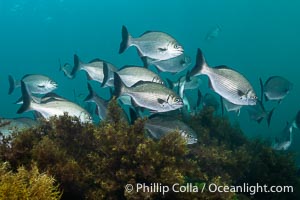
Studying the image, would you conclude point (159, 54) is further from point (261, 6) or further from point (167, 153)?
point (261, 6)

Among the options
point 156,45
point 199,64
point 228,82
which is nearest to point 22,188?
point 199,64

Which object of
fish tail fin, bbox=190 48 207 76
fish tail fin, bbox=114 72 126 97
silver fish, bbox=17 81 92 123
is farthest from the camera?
silver fish, bbox=17 81 92 123

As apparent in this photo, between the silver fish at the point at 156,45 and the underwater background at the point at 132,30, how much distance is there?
194 ft

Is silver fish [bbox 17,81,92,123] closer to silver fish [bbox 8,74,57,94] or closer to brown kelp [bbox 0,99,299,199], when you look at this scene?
brown kelp [bbox 0,99,299,199]

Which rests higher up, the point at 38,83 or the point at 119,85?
the point at 119,85

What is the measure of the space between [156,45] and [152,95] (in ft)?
6.01

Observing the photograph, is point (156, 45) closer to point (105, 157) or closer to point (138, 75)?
point (138, 75)

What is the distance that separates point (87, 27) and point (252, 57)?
190 ft

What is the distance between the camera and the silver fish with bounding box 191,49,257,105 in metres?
5.60

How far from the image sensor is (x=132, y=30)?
13112cm

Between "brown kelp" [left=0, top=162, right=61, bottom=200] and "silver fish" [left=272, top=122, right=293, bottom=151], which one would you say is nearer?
"brown kelp" [left=0, top=162, right=61, bottom=200]

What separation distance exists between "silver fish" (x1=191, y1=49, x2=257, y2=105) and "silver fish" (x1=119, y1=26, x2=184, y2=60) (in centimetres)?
156

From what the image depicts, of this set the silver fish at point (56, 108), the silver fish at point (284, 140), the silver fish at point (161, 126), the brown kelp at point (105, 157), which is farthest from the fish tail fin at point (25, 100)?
the silver fish at point (284, 140)

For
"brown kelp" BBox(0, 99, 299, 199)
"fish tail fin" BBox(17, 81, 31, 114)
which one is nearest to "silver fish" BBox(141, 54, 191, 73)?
"brown kelp" BBox(0, 99, 299, 199)
